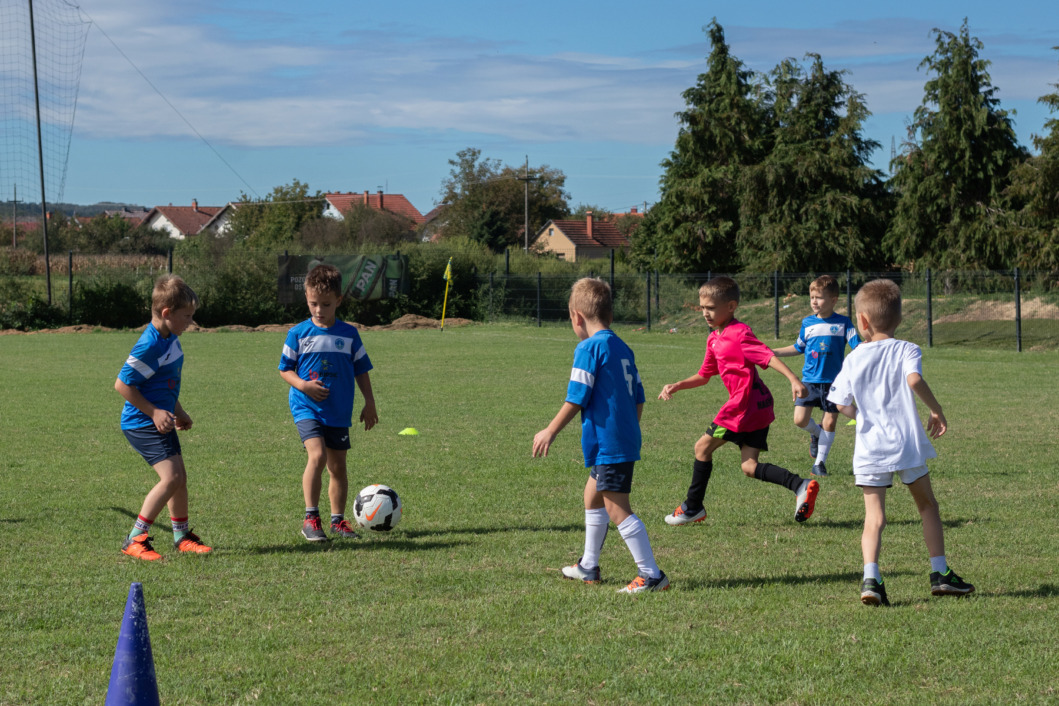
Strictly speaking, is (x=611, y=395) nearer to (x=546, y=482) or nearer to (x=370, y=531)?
(x=370, y=531)

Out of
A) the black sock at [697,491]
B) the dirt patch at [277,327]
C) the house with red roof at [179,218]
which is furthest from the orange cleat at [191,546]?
the house with red roof at [179,218]

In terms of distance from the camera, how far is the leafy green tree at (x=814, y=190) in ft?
124

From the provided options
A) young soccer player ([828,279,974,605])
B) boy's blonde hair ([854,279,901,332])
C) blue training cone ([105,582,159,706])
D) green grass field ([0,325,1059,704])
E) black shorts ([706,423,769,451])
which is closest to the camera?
blue training cone ([105,582,159,706])

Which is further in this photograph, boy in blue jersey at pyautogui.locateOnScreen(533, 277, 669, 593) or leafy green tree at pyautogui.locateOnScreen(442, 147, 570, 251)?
leafy green tree at pyautogui.locateOnScreen(442, 147, 570, 251)

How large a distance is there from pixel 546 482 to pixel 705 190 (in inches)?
1372

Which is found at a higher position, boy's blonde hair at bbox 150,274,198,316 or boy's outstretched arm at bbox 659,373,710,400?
boy's blonde hair at bbox 150,274,198,316

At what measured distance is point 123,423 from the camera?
6012 millimetres

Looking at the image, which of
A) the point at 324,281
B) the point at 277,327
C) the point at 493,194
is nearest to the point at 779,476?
the point at 324,281

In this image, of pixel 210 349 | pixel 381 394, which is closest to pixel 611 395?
pixel 381 394

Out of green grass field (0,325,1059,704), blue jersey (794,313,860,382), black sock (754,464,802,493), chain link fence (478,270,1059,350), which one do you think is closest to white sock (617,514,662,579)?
green grass field (0,325,1059,704)

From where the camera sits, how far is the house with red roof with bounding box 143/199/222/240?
391 ft

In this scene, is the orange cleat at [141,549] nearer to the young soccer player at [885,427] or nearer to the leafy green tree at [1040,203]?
the young soccer player at [885,427]

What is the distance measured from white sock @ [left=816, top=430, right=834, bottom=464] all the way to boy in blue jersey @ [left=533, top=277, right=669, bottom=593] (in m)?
4.02

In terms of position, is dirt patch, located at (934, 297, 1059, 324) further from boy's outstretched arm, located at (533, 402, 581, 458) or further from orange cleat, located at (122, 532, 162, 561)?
orange cleat, located at (122, 532, 162, 561)
